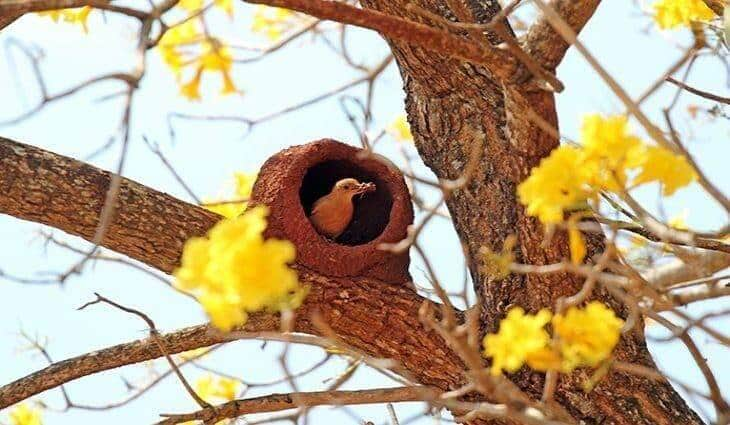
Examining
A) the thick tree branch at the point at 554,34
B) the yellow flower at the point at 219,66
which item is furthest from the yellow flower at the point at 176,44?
the thick tree branch at the point at 554,34

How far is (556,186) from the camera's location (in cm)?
210

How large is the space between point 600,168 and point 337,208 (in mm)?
2372

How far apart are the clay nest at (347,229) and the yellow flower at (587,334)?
4.96 feet

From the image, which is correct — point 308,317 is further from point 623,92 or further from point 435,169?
point 623,92

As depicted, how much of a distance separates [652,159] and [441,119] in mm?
1878

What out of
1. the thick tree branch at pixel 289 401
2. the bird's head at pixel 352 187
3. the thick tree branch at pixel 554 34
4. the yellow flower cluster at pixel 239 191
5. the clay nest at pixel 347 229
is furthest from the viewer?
the yellow flower cluster at pixel 239 191

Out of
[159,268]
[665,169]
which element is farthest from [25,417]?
[665,169]

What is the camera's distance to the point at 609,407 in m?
3.52

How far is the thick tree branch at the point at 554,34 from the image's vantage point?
302 centimetres

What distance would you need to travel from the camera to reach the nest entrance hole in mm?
4566

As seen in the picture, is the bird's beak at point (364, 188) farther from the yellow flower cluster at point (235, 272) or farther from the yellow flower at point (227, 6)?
the yellow flower cluster at point (235, 272)

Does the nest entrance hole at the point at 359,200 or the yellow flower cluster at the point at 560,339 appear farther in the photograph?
the nest entrance hole at the point at 359,200

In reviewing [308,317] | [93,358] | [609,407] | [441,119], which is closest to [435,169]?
[441,119]

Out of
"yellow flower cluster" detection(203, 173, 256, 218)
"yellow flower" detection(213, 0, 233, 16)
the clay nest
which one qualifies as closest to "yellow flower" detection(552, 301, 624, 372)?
the clay nest
